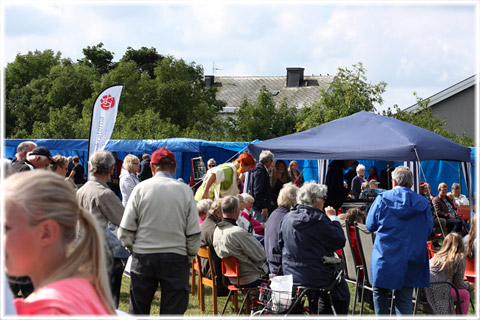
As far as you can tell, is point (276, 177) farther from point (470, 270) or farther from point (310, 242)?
point (310, 242)

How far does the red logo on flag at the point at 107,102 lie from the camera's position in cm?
1249

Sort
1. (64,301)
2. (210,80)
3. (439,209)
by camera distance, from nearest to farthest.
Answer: (64,301), (439,209), (210,80)

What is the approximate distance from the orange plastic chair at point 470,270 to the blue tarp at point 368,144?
2558 millimetres

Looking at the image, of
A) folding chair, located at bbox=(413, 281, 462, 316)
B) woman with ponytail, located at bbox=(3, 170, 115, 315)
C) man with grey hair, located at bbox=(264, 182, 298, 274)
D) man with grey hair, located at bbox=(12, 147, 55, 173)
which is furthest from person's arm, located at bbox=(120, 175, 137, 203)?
woman with ponytail, located at bbox=(3, 170, 115, 315)

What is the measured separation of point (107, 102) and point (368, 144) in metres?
5.41

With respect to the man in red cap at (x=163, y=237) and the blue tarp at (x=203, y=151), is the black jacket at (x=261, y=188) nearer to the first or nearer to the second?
the man in red cap at (x=163, y=237)

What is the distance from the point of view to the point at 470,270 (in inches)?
269

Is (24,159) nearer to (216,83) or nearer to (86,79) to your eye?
(86,79)

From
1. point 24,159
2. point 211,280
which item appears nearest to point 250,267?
point 211,280

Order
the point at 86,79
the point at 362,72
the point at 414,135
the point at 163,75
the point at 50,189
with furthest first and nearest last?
the point at 86,79 → the point at 163,75 → the point at 362,72 → the point at 414,135 → the point at 50,189

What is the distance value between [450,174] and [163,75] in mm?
16996

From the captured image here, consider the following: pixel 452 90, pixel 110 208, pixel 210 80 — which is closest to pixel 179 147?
pixel 110 208

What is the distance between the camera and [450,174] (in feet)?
61.9

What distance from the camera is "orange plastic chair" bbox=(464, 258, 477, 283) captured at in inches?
268
